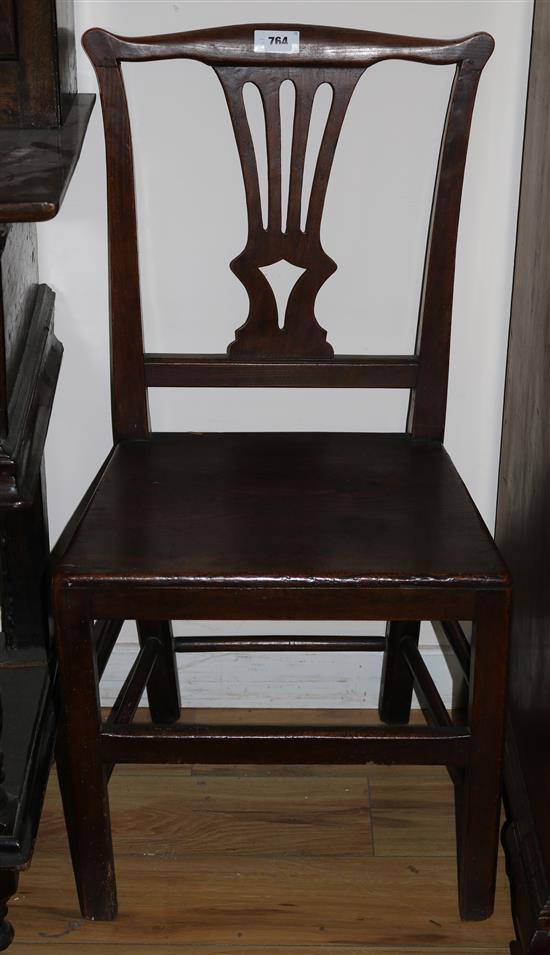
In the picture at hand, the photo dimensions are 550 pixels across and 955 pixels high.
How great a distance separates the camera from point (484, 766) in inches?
54.6

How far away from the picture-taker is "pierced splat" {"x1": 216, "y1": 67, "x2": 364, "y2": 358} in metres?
1.47

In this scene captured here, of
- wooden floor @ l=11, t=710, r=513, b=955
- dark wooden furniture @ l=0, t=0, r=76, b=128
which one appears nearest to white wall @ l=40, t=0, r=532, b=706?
dark wooden furniture @ l=0, t=0, r=76, b=128

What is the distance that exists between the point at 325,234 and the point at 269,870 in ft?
2.85

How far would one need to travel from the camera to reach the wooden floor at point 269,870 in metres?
1.49

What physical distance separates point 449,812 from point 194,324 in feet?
2.59

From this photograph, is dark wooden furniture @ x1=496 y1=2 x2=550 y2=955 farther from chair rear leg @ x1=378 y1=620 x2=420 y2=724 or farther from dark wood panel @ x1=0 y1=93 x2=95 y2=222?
dark wood panel @ x1=0 y1=93 x2=95 y2=222

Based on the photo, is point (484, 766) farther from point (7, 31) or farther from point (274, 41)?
point (7, 31)

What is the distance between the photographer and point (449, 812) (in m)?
1.71

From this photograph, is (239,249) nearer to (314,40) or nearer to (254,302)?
(254,302)

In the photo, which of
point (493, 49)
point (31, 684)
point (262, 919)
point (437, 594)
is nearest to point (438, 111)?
point (493, 49)

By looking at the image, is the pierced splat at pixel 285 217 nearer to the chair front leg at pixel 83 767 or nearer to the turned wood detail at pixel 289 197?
the turned wood detail at pixel 289 197

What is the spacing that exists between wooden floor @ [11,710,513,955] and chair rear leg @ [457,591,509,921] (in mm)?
72

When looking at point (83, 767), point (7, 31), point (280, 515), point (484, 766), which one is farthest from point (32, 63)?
point (484, 766)

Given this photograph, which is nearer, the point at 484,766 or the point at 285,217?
the point at 484,766
